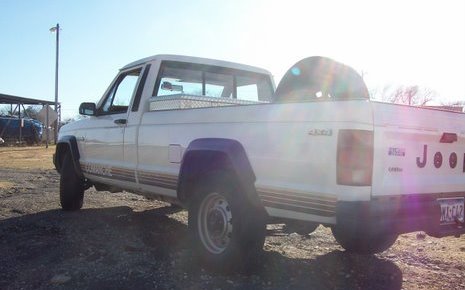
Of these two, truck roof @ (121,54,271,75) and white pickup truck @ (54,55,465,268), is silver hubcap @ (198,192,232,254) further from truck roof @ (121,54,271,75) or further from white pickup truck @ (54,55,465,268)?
truck roof @ (121,54,271,75)

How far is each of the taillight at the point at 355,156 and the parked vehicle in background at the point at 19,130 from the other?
33.9 metres

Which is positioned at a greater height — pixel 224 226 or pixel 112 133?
pixel 112 133

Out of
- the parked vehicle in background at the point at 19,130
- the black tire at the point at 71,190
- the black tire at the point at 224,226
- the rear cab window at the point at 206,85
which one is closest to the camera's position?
the black tire at the point at 224,226

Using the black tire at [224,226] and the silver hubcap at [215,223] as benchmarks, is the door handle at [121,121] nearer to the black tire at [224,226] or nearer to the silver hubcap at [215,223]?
the black tire at [224,226]

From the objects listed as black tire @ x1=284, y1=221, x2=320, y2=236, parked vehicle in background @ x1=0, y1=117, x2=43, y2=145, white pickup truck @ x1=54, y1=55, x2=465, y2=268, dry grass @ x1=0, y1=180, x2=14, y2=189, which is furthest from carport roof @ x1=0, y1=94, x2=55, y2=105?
black tire @ x1=284, y1=221, x2=320, y2=236

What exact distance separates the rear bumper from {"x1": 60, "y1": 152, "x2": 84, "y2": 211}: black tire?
515cm

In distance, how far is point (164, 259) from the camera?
16.9ft

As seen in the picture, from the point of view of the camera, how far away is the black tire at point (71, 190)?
304 inches

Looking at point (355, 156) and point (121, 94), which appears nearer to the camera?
point (355, 156)

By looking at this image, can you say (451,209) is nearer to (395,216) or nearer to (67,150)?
(395,216)

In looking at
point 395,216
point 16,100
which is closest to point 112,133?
point 395,216

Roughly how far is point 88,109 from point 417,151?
15.9 ft

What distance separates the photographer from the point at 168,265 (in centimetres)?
494

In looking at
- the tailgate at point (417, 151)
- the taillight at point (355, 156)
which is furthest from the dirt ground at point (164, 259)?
the taillight at point (355, 156)
